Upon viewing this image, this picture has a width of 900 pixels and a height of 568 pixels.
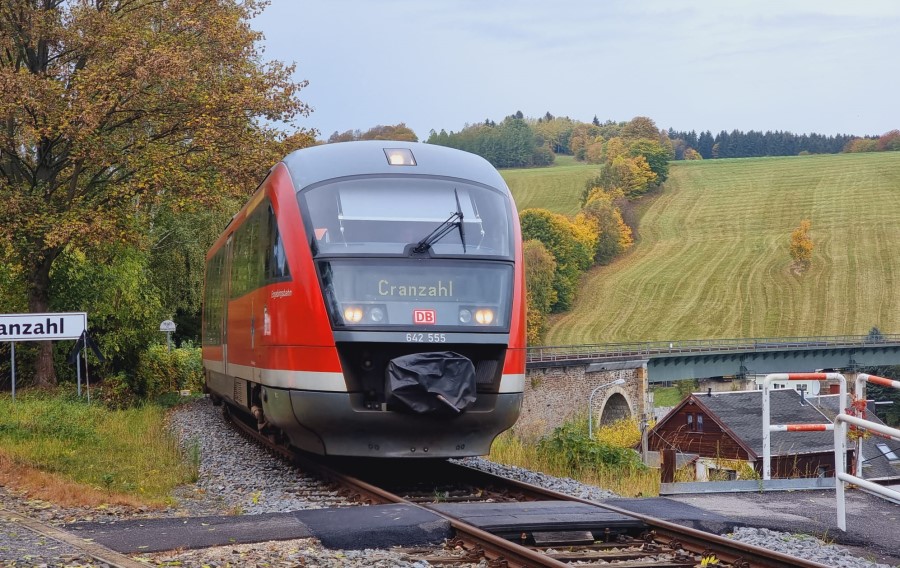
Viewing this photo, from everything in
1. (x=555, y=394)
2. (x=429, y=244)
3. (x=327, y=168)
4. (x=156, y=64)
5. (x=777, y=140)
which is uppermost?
(x=777, y=140)

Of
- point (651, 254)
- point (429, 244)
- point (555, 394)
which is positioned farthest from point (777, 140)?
point (429, 244)

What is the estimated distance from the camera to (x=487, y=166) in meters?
11.2

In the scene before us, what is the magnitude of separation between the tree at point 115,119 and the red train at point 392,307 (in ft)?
35.2

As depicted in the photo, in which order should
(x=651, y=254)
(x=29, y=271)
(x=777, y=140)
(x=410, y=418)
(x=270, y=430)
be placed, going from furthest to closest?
(x=777, y=140), (x=651, y=254), (x=29, y=271), (x=270, y=430), (x=410, y=418)

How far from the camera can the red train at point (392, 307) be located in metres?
9.43

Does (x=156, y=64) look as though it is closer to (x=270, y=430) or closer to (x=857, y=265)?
(x=270, y=430)

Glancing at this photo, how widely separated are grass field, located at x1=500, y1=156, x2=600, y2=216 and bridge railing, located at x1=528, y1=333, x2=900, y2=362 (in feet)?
114

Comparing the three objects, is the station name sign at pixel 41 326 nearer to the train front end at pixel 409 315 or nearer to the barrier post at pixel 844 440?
the train front end at pixel 409 315

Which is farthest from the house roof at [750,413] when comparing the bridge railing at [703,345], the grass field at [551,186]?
the grass field at [551,186]

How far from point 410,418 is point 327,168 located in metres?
2.66

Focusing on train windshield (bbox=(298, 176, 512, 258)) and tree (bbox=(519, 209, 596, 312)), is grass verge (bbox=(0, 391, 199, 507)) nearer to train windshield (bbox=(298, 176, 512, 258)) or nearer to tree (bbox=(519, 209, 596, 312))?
train windshield (bbox=(298, 176, 512, 258))

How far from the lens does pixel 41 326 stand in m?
16.8

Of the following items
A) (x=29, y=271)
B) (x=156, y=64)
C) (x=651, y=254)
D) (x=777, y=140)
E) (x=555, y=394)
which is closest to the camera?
(x=156, y=64)

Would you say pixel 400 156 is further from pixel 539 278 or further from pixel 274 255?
pixel 539 278
